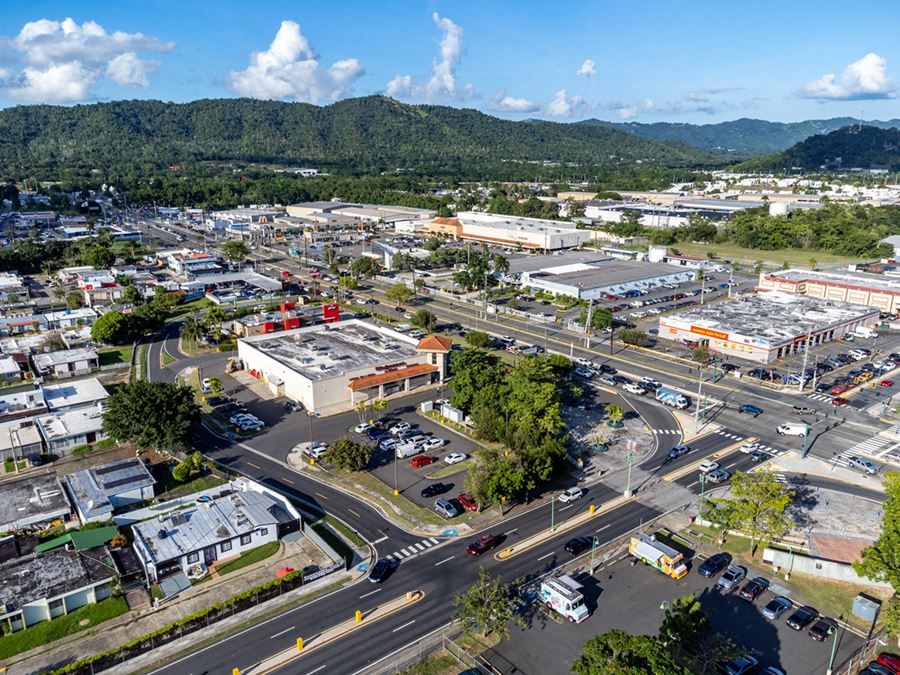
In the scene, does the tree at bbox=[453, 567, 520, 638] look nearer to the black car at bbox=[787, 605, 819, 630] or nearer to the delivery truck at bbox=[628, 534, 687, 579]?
the delivery truck at bbox=[628, 534, 687, 579]

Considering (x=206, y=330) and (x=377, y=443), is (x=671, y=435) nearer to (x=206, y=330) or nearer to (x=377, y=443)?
(x=377, y=443)

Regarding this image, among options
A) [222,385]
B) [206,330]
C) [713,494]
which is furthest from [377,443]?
[206,330]

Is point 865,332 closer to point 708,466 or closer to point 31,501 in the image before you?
point 708,466

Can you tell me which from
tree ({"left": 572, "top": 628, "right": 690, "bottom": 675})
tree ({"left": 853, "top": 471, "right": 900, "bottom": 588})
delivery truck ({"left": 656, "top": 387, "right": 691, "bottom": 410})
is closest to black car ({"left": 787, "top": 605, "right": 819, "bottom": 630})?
tree ({"left": 853, "top": 471, "right": 900, "bottom": 588})

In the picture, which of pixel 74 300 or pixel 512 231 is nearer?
pixel 74 300

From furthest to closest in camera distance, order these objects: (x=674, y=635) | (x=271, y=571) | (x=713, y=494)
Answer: (x=713, y=494) → (x=271, y=571) → (x=674, y=635)

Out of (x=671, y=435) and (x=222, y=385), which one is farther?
(x=222, y=385)

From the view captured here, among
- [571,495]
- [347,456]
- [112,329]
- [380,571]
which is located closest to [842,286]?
[571,495]
